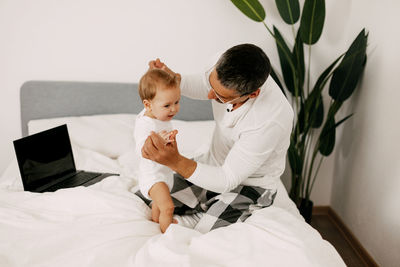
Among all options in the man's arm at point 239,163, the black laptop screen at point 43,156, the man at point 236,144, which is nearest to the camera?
the man at point 236,144

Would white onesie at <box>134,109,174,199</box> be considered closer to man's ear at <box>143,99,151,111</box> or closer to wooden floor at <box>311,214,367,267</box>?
man's ear at <box>143,99,151,111</box>

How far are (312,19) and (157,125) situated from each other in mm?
1137

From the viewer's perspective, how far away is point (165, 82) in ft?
4.08

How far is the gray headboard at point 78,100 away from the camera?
6.99 feet

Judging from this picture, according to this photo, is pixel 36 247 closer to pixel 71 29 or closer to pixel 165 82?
pixel 165 82

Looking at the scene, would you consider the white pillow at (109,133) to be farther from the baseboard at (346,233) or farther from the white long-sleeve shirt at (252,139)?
the baseboard at (346,233)

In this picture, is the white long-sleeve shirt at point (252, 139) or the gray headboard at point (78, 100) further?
the gray headboard at point (78, 100)

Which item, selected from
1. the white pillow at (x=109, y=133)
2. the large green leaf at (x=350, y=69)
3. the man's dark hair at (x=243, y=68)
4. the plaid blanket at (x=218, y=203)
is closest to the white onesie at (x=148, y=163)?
the plaid blanket at (x=218, y=203)

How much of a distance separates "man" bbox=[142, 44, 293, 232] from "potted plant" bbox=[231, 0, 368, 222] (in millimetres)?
723

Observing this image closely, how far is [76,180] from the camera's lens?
1.66m

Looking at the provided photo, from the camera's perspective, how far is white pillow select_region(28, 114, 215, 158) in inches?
78.0

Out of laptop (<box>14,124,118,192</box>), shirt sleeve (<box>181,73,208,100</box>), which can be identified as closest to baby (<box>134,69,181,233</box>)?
shirt sleeve (<box>181,73,208,100</box>)

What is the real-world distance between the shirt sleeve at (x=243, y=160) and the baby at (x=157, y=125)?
6.4 inches

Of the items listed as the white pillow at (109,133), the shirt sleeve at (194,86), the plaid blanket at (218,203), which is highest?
the shirt sleeve at (194,86)
